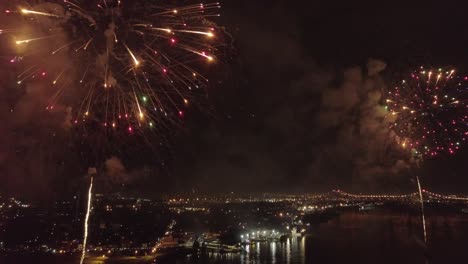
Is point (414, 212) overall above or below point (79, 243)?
above

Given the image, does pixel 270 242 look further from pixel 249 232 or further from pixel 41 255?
pixel 41 255

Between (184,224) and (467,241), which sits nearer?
(467,241)

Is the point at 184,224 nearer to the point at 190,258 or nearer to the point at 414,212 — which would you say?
the point at 190,258

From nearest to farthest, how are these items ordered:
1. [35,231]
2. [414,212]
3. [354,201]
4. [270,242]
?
[35,231], [270,242], [414,212], [354,201]

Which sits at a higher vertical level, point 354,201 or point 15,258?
point 354,201

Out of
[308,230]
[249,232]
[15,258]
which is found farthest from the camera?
[308,230]

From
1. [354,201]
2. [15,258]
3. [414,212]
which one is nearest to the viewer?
[15,258]

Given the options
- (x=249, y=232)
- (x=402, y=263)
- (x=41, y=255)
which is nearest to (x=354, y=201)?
(x=249, y=232)

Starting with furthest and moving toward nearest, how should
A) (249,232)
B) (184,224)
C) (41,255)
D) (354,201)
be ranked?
Answer: (354,201), (184,224), (249,232), (41,255)

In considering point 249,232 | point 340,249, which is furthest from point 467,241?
point 249,232
